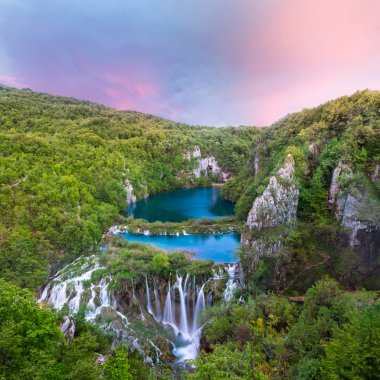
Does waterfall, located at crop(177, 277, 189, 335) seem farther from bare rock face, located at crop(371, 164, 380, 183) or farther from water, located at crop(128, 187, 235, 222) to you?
water, located at crop(128, 187, 235, 222)

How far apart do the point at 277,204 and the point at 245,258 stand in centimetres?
625

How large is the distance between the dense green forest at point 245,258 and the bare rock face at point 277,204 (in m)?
0.81

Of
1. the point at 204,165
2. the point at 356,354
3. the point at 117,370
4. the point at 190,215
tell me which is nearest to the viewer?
the point at 356,354

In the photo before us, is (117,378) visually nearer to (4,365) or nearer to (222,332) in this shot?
(4,365)

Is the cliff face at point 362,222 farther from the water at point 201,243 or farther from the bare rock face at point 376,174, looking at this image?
the water at point 201,243

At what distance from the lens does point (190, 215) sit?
157 ft

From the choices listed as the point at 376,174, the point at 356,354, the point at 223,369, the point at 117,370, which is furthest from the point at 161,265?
the point at 376,174

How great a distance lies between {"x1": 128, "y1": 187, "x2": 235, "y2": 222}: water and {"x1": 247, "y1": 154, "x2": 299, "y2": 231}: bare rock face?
65.6 feet

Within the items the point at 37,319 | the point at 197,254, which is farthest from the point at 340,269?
the point at 37,319

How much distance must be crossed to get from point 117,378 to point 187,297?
1516 cm

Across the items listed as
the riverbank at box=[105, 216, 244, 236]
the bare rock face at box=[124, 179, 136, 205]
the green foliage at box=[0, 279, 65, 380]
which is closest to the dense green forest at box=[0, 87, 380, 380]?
the green foliage at box=[0, 279, 65, 380]

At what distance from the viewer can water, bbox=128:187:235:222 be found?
1886 inches

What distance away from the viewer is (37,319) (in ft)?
33.5

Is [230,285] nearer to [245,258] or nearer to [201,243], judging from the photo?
[245,258]
